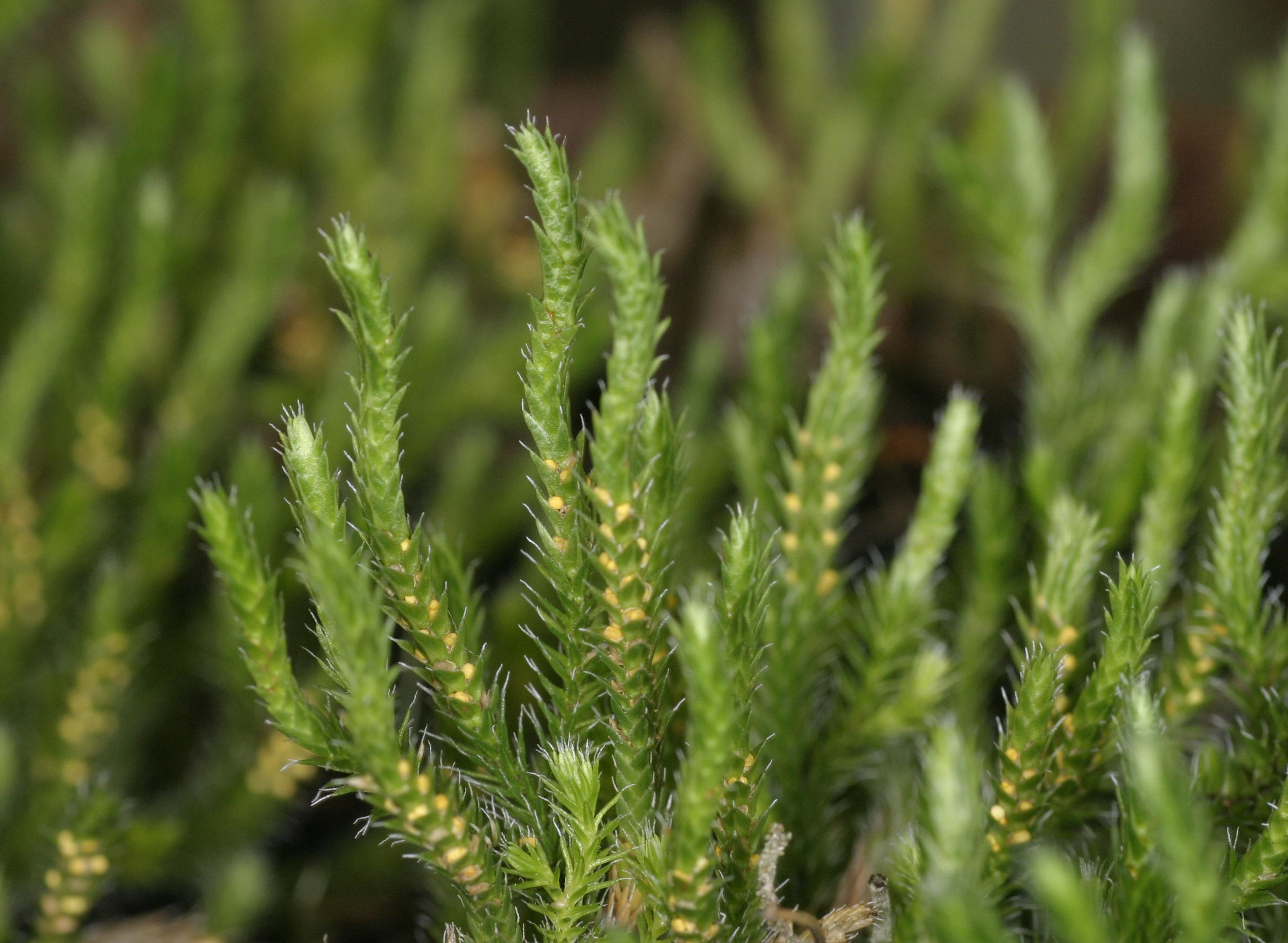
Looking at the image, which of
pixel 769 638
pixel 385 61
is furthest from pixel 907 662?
pixel 385 61

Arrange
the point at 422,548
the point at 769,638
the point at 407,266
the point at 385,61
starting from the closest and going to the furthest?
the point at 422,548 < the point at 769,638 < the point at 407,266 < the point at 385,61

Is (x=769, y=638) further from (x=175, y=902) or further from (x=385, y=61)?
(x=385, y=61)

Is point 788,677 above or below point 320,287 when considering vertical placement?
below

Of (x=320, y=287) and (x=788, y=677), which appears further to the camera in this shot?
(x=320, y=287)

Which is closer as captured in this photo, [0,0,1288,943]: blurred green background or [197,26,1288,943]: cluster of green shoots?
[197,26,1288,943]: cluster of green shoots
